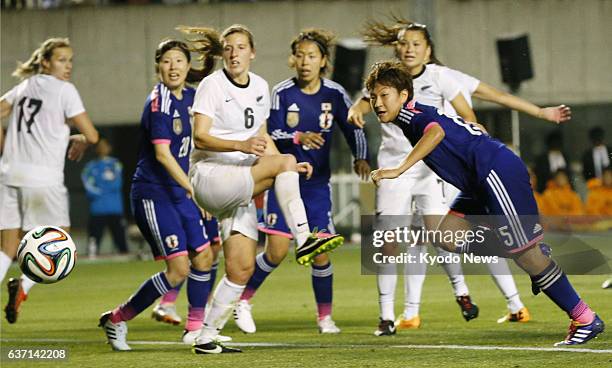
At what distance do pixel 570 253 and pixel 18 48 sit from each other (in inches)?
494

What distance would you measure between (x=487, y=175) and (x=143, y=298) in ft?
9.00

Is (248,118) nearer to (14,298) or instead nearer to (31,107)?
(31,107)

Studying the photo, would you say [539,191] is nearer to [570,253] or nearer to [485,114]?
[485,114]

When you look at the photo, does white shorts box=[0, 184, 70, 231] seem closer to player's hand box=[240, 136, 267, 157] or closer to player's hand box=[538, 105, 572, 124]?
player's hand box=[240, 136, 267, 157]

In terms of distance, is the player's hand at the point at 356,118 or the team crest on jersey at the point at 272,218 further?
the team crest on jersey at the point at 272,218

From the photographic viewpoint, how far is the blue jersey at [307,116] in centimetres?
1089

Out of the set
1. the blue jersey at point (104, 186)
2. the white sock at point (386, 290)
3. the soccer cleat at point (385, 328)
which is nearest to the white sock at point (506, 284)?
the white sock at point (386, 290)

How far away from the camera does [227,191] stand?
8.96 metres

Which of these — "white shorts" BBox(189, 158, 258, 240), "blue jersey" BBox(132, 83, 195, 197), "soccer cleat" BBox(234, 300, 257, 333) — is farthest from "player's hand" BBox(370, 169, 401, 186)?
"soccer cleat" BBox(234, 300, 257, 333)

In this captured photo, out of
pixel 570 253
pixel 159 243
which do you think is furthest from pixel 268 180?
pixel 570 253

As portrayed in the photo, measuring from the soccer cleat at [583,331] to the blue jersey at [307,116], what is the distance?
2.90 metres

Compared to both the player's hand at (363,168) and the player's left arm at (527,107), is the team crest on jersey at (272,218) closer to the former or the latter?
the player's hand at (363,168)

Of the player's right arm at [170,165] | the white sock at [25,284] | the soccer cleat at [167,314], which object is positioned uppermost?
the player's right arm at [170,165]

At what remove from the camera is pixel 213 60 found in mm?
10516
